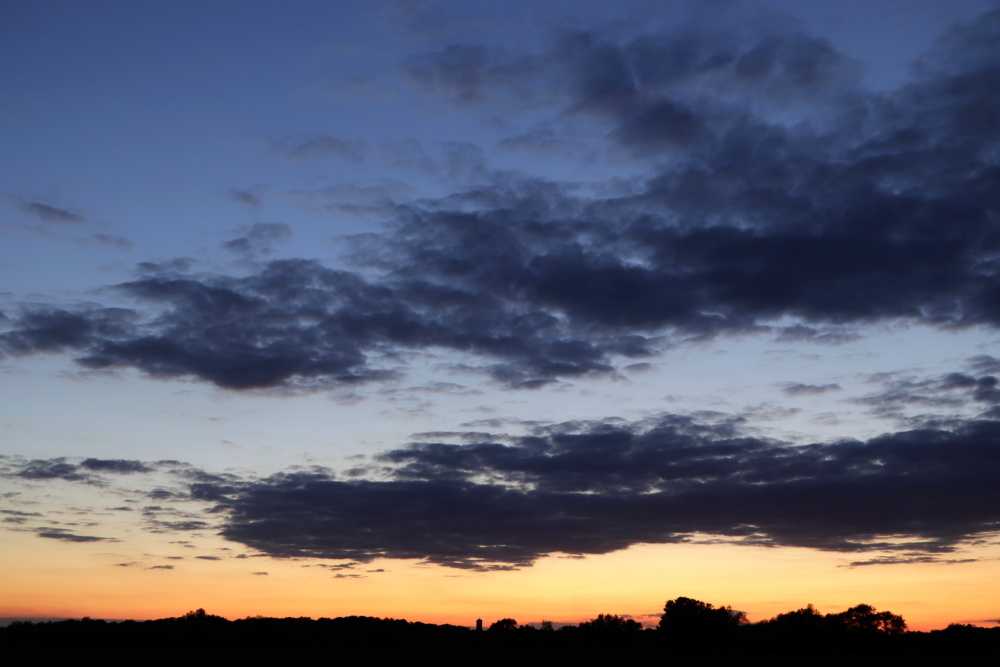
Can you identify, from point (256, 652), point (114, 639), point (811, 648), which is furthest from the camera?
point (811, 648)

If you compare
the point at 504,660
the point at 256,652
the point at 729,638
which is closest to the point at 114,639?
the point at 256,652

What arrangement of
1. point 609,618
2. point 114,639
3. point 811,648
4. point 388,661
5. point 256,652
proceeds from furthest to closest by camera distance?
point 609,618 < point 811,648 < point 114,639 < point 256,652 < point 388,661

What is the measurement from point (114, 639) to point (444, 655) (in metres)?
45.1

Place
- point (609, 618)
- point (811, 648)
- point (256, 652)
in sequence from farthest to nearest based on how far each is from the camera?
point (609, 618) < point (811, 648) < point (256, 652)

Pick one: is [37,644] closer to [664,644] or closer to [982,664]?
[664,644]

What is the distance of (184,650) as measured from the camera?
114 meters

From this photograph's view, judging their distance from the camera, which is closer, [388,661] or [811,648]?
[388,661]

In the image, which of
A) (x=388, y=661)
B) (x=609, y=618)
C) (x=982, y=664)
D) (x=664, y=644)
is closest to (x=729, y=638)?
A: (x=664, y=644)

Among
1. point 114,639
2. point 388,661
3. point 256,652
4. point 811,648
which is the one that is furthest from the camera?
point 811,648

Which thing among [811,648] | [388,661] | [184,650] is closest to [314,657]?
[388,661]

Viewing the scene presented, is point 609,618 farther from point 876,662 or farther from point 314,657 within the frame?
point 314,657

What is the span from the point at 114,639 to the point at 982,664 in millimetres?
107291

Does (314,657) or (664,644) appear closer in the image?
(314,657)

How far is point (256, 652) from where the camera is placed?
373 ft
